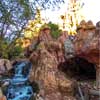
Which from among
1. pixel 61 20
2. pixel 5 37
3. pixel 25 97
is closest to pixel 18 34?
pixel 5 37

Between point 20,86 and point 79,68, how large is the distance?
260cm

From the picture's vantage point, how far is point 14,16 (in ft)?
40.6

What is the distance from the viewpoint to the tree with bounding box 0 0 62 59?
11.7 metres

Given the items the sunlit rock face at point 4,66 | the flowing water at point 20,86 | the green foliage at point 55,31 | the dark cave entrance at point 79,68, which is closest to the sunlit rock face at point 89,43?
the dark cave entrance at point 79,68

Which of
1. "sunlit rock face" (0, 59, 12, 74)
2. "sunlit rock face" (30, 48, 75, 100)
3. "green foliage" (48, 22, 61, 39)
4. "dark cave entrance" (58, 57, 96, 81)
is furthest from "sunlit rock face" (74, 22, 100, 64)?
"green foliage" (48, 22, 61, 39)

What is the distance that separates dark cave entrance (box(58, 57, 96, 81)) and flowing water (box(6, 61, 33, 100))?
157 centimetres

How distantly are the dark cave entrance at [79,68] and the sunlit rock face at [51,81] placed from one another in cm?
64

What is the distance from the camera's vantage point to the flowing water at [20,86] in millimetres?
11623

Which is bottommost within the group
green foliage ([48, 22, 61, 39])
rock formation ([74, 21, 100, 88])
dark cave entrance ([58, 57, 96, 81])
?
dark cave entrance ([58, 57, 96, 81])

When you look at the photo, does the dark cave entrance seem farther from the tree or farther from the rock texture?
the tree

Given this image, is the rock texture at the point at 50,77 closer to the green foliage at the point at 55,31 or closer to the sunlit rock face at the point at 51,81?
the sunlit rock face at the point at 51,81

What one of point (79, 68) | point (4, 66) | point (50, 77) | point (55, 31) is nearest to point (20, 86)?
point (50, 77)

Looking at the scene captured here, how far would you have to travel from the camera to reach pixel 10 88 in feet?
40.3

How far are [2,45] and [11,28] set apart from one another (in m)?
0.95
